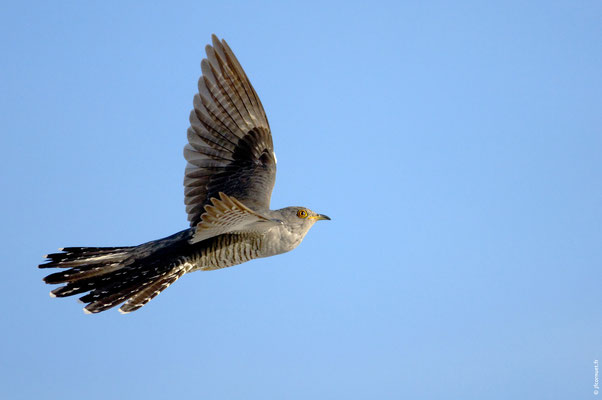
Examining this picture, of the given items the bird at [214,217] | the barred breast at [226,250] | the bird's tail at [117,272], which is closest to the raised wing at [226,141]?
the bird at [214,217]

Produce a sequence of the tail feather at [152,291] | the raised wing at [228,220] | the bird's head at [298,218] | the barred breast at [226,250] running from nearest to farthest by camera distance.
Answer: the raised wing at [228,220]
the tail feather at [152,291]
the barred breast at [226,250]
the bird's head at [298,218]

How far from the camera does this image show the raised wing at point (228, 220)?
6.46 meters

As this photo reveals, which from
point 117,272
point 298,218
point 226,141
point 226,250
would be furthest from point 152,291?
point 226,141

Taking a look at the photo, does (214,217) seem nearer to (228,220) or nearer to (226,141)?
(228,220)

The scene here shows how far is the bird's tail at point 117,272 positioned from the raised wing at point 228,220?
424mm

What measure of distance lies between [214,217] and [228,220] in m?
0.17

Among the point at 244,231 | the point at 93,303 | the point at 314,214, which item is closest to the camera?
the point at 93,303

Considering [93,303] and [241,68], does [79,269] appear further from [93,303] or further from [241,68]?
[241,68]

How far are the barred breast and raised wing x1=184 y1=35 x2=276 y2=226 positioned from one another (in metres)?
0.87

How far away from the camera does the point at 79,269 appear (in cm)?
744

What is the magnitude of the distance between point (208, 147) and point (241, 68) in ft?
3.75

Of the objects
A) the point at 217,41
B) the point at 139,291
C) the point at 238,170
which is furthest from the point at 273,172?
the point at 139,291

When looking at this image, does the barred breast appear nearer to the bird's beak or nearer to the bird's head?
the bird's head

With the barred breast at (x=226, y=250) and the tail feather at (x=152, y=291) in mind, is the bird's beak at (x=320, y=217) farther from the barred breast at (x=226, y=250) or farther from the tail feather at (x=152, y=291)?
the tail feather at (x=152, y=291)
